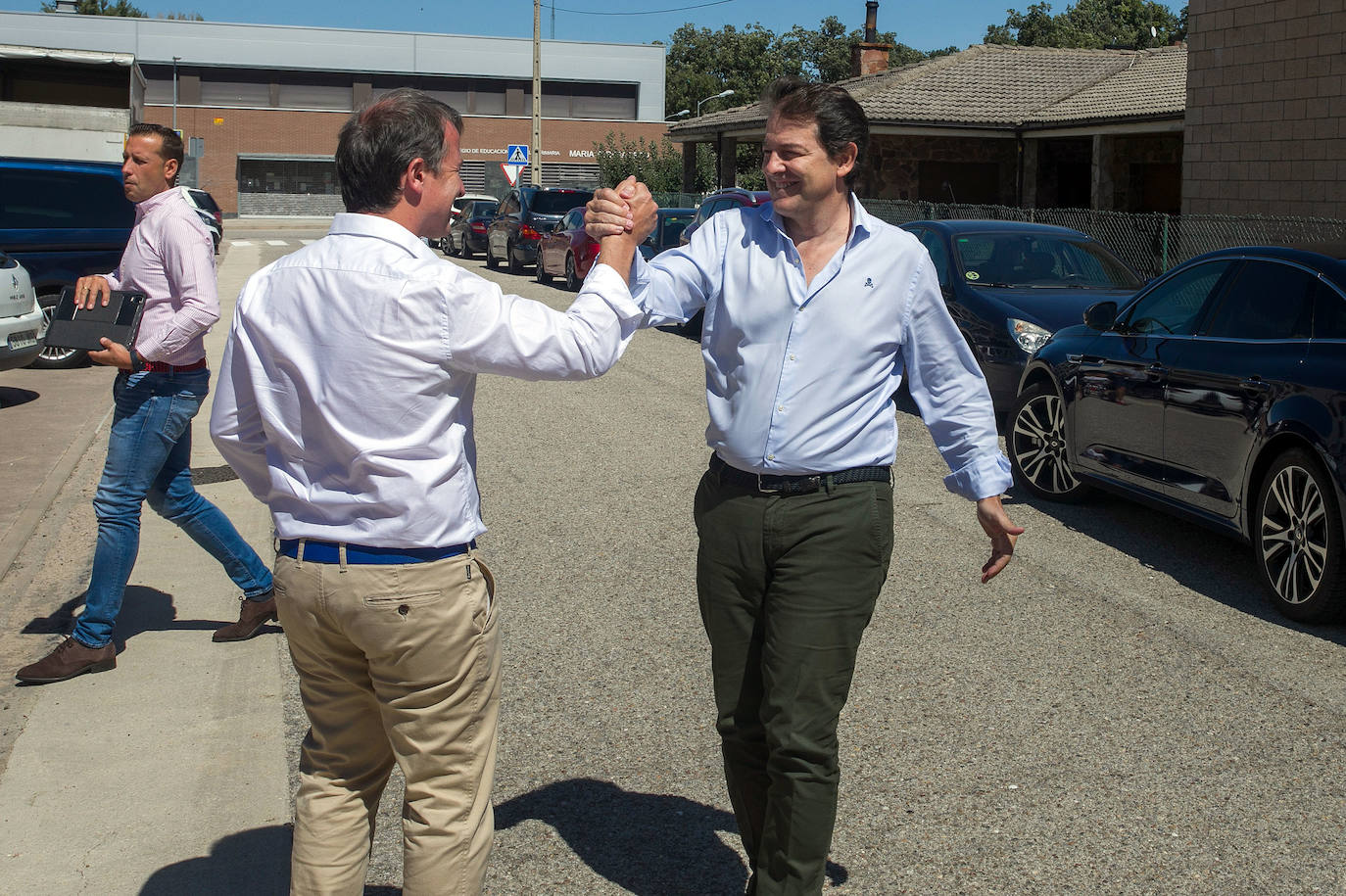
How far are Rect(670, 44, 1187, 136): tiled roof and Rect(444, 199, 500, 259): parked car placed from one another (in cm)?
585

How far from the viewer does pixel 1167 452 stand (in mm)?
6875

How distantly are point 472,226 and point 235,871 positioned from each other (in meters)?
31.6

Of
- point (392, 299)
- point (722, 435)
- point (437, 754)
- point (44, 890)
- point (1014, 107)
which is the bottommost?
point (44, 890)

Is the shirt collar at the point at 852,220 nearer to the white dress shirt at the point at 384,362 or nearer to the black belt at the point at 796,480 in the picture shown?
the black belt at the point at 796,480

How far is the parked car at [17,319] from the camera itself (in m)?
11.4

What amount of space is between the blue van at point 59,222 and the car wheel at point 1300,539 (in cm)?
1154

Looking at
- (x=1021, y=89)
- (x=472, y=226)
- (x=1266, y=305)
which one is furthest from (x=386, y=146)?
(x=472, y=226)

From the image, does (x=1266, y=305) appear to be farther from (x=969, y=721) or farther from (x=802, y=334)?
(x=802, y=334)

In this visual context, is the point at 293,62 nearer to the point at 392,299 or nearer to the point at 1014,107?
the point at 1014,107

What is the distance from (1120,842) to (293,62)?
64.6m

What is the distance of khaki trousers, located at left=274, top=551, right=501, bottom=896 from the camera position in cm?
261

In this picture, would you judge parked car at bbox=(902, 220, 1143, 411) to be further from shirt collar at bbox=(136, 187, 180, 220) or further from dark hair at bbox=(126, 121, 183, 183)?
shirt collar at bbox=(136, 187, 180, 220)

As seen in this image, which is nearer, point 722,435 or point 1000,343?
point 722,435

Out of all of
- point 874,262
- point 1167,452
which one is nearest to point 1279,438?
point 1167,452
